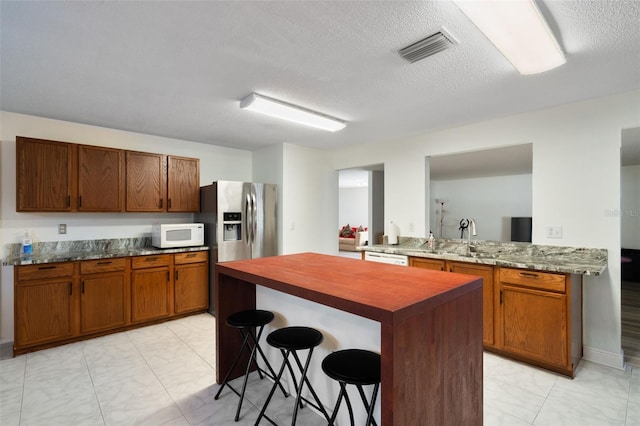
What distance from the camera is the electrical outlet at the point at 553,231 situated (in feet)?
9.55

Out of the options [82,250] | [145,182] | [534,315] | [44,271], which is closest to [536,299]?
[534,315]

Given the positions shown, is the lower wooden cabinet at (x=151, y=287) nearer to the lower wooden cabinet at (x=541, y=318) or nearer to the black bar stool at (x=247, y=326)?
the black bar stool at (x=247, y=326)

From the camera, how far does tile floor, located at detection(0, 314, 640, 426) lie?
1.97 metres

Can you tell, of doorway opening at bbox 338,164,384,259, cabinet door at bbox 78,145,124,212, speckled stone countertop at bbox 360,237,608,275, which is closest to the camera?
speckled stone countertop at bbox 360,237,608,275

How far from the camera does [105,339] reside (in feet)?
10.6

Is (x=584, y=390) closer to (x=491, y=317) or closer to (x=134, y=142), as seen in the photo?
(x=491, y=317)

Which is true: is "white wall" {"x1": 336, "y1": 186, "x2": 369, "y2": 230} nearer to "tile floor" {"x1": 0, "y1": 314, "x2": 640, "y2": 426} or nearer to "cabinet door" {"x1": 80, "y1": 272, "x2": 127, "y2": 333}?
"cabinet door" {"x1": 80, "y1": 272, "x2": 127, "y2": 333}

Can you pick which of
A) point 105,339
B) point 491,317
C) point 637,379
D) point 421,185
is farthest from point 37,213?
point 637,379

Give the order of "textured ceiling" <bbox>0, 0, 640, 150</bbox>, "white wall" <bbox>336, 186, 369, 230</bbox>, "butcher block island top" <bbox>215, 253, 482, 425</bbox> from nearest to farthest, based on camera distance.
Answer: "butcher block island top" <bbox>215, 253, 482, 425</bbox>
"textured ceiling" <bbox>0, 0, 640, 150</bbox>
"white wall" <bbox>336, 186, 369, 230</bbox>

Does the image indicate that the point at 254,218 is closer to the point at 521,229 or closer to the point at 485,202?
the point at 521,229

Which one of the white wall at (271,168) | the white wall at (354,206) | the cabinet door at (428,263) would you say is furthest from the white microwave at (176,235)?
the white wall at (354,206)

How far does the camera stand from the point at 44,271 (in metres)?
2.92

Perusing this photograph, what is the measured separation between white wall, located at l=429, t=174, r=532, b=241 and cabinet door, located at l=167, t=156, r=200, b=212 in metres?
7.27

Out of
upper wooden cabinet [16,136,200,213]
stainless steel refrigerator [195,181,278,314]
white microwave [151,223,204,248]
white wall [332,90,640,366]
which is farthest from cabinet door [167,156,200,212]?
white wall [332,90,640,366]
